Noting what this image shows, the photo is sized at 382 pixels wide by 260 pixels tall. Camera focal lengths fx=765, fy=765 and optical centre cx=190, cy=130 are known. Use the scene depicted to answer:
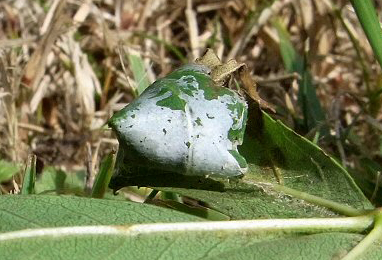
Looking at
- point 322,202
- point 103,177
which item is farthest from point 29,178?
point 322,202

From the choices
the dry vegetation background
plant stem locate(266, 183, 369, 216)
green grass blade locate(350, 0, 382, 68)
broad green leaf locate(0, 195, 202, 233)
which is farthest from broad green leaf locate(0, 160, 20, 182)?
green grass blade locate(350, 0, 382, 68)

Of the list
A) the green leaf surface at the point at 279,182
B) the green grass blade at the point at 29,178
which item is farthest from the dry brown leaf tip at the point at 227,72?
the green grass blade at the point at 29,178

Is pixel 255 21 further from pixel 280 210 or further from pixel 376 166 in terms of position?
pixel 280 210

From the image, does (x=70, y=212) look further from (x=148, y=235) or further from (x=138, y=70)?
(x=138, y=70)

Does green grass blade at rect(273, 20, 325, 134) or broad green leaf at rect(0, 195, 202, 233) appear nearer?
broad green leaf at rect(0, 195, 202, 233)

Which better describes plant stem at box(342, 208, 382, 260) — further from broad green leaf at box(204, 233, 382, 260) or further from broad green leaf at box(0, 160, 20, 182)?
broad green leaf at box(0, 160, 20, 182)

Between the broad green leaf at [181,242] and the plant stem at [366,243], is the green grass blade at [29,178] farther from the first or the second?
the plant stem at [366,243]
